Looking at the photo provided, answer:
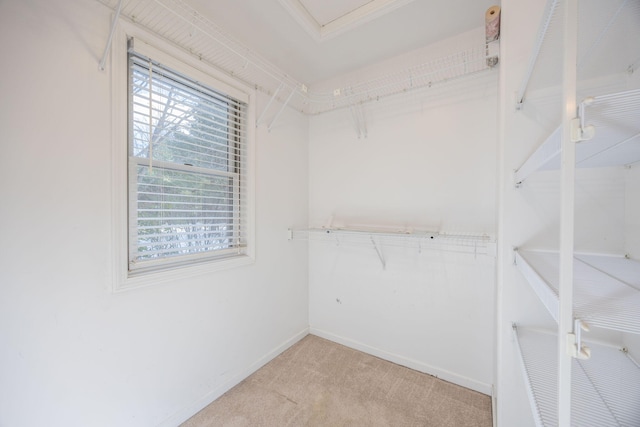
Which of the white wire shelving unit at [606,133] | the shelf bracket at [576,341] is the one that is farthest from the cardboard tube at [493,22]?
the shelf bracket at [576,341]

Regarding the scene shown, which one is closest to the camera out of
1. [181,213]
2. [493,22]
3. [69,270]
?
[69,270]

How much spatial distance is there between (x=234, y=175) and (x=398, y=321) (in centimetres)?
186

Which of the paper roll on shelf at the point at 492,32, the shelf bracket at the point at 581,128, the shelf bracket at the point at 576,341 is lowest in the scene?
the shelf bracket at the point at 576,341

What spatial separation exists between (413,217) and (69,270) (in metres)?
2.16

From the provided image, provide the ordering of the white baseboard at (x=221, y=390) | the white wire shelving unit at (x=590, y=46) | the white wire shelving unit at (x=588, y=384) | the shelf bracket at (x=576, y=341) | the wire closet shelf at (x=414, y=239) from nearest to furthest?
the shelf bracket at (x=576, y=341) → the white wire shelving unit at (x=588, y=384) → the white wire shelving unit at (x=590, y=46) → the white baseboard at (x=221, y=390) → the wire closet shelf at (x=414, y=239)

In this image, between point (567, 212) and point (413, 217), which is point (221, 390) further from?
point (567, 212)

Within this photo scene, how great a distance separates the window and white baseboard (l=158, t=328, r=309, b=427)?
910 mm

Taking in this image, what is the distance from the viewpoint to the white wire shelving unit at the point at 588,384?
0.74m

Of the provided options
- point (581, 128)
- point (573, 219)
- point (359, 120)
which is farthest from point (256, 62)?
point (573, 219)

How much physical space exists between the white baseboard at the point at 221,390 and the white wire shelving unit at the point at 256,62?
2.06 metres

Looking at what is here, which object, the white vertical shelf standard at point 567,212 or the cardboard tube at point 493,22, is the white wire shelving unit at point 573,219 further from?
the cardboard tube at point 493,22

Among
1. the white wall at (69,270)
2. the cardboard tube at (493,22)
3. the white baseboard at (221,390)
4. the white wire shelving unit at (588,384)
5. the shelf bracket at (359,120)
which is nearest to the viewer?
the white wire shelving unit at (588,384)

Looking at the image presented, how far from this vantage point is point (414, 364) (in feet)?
6.68

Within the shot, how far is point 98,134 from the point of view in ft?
3.93
